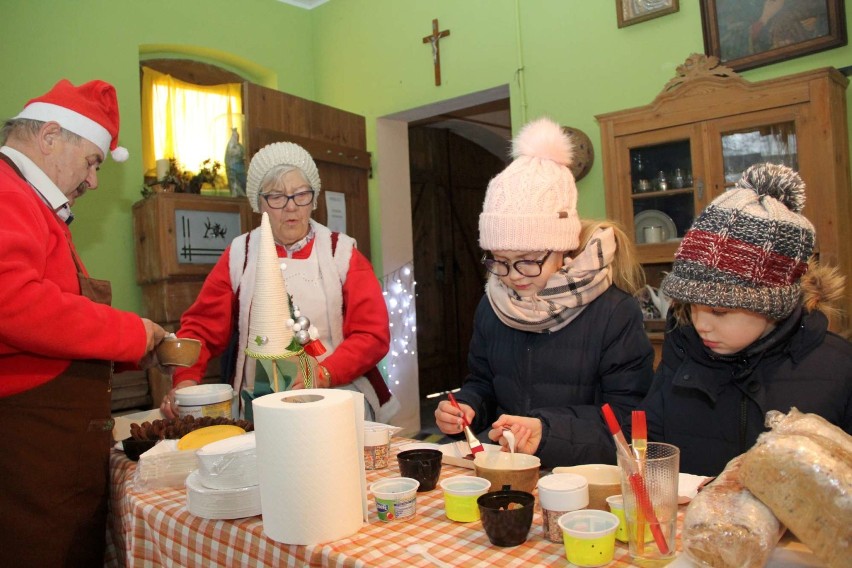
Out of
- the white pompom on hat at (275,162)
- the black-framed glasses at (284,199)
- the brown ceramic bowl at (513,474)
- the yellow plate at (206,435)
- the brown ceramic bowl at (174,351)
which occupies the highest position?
the white pompom on hat at (275,162)

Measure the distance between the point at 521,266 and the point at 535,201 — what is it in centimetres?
17

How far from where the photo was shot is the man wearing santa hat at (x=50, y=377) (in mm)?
1517

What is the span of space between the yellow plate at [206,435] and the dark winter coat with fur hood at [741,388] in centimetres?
98

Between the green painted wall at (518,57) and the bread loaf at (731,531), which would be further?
the green painted wall at (518,57)

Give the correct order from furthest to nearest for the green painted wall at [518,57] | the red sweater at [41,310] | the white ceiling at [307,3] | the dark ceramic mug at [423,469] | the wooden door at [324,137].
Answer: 1. the white ceiling at [307,3]
2. the wooden door at [324,137]
3. the green painted wall at [518,57]
4. the red sweater at [41,310]
5. the dark ceramic mug at [423,469]

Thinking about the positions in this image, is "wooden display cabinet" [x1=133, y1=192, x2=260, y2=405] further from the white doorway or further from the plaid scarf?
the plaid scarf

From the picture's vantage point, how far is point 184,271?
3.65 metres

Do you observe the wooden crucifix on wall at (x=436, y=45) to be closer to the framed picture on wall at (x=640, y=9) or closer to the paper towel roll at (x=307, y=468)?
the framed picture on wall at (x=640, y=9)

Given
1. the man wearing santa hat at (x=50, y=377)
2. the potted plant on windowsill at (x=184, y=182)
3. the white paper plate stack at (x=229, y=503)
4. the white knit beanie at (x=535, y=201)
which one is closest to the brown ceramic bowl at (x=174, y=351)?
the man wearing santa hat at (x=50, y=377)

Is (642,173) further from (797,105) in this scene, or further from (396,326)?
(396,326)

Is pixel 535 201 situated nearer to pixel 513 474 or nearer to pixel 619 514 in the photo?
pixel 513 474

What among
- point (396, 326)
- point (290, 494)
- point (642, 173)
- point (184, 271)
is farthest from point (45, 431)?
point (396, 326)

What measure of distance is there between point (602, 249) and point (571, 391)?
0.38 metres

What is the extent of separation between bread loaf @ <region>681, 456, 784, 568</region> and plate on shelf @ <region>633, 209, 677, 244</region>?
2494 millimetres
